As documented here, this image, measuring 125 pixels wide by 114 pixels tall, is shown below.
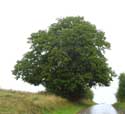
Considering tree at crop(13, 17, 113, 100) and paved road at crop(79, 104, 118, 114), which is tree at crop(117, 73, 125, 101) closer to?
tree at crop(13, 17, 113, 100)

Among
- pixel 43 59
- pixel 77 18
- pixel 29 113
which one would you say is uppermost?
pixel 77 18

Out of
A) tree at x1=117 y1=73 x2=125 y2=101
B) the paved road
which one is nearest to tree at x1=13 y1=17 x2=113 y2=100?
the paved road

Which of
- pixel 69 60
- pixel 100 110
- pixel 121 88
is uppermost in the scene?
pixel 121 88

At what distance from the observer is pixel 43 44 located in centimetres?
6844

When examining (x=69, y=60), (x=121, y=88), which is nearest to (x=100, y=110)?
(x=69, y=60)

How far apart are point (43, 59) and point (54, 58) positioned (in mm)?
4370

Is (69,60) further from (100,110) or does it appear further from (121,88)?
(121,88)

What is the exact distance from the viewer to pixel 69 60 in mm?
63938

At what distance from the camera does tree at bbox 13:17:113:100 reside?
63.8 m

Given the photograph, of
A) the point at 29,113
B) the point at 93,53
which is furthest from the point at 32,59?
the point at 29,113

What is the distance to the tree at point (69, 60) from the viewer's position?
63.8m

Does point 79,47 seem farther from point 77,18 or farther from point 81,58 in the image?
point 77,18

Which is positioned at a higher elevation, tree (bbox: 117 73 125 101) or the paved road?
tree (bbox: 117 73 125 101)

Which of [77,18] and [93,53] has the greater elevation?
[77,18]
